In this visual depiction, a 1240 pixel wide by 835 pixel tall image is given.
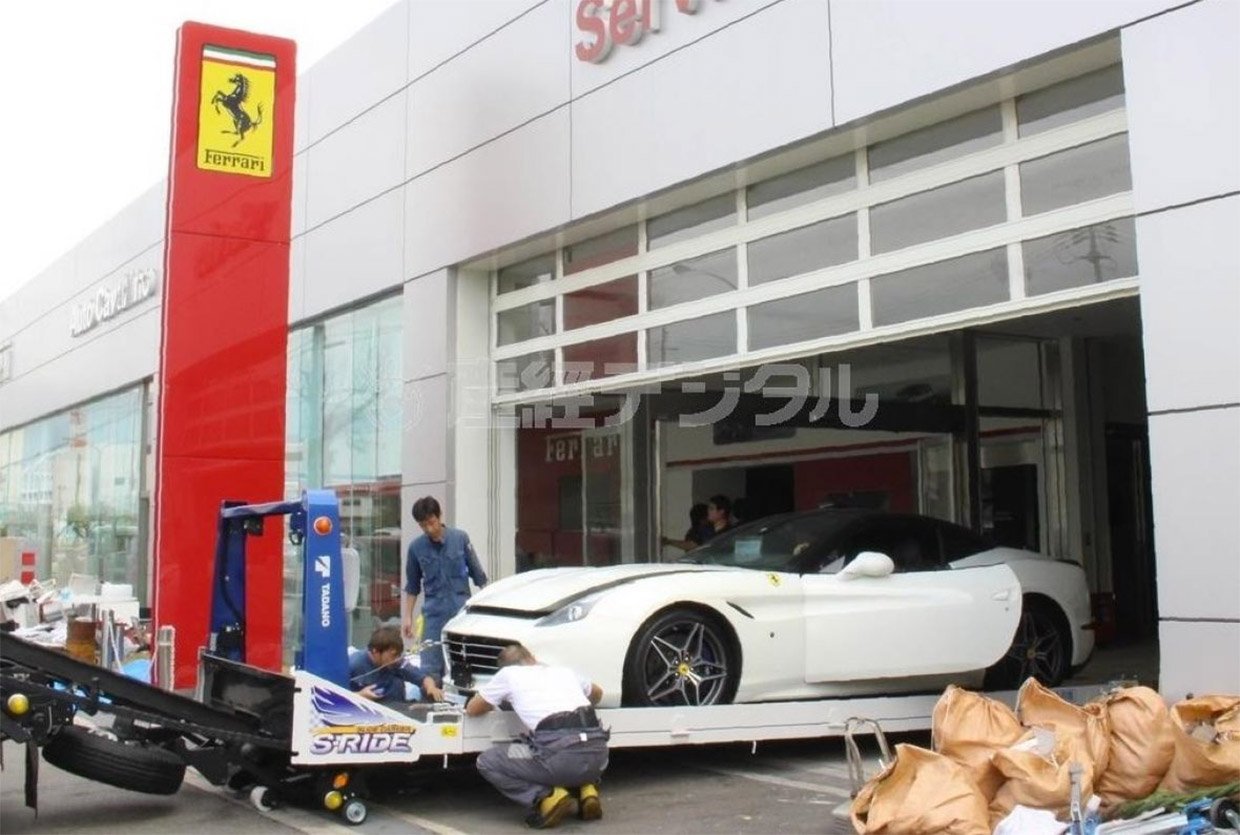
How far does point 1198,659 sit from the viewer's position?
6.15m

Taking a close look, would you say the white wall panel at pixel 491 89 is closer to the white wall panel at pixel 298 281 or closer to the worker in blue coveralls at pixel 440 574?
the white wall panel at pixel 298 281

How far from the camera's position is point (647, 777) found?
7156 mm

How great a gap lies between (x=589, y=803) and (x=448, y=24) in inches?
358

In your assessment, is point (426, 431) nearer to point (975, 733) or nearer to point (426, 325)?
point (426, 325)

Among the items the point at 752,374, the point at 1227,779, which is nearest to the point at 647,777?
the point at 1227,779

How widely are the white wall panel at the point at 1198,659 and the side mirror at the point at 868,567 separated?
1.63m

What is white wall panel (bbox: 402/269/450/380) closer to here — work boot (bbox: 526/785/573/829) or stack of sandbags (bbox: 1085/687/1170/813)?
work boot (bbox: 526/785/573/829)

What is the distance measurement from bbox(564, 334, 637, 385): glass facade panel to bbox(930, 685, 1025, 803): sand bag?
16.8 ft

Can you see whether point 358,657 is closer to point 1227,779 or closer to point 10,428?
point 1227,779

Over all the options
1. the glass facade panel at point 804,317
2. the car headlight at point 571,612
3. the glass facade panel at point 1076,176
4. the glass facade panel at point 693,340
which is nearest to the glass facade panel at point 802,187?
the glass facade panel at point 804,317

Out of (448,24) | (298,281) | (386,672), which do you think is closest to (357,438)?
(298,281)

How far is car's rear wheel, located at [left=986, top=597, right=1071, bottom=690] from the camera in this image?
8.35 metres

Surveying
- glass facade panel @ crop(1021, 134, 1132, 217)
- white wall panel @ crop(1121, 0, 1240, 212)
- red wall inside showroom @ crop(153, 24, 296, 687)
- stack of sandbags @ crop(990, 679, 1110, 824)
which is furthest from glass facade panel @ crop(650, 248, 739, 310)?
stack of sandbags @ crop(990, 679, 1110, 824)

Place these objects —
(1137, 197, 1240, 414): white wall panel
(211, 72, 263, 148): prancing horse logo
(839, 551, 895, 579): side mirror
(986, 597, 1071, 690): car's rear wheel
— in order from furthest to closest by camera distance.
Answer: (211, 72, 263, 148): prancing horse logo, (986, 597, 1071, 690): car's rear wheel, (839, 551, 895, 579): side mirror, (1137, 197, 1240, 414): white wall panel
